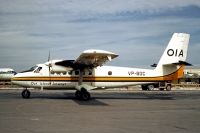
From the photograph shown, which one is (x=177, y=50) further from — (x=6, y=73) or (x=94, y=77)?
(x=6, y=73)

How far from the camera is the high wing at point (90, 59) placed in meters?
22.7

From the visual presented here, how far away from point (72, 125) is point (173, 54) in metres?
19.6

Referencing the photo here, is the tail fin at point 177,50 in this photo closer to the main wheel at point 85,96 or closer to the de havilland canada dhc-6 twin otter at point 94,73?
the de havilland canada dhc-6 twin otter at point 94,73

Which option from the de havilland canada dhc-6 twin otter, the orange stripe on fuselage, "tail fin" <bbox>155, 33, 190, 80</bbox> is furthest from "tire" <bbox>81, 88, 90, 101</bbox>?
"tail fin" <bbox>155, 33, 190, 80</bbox>

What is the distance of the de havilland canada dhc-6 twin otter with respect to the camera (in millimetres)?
26688

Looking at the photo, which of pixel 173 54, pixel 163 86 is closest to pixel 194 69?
pixel 163 86

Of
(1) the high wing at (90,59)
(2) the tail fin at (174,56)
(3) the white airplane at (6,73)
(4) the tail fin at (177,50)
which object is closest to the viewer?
(1) the high wing at (90,59)

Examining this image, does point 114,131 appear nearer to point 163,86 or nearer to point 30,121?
point 30,121

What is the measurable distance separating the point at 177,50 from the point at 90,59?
8789 millimetres

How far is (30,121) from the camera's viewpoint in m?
12.9

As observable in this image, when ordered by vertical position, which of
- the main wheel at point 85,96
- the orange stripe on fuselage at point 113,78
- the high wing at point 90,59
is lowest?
the main wheel at point 85,96

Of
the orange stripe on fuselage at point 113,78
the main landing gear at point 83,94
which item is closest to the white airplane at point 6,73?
the orange stripe on fuselage at point 113,78

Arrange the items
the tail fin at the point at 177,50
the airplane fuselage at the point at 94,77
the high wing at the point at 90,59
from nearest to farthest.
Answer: the high wing at the point at 90,59 → the airplane fuselage at the point at 94,77 → the tail fin at the point at 177,50

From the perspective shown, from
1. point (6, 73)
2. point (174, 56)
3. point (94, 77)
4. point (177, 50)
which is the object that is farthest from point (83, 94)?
point (6, 73)
